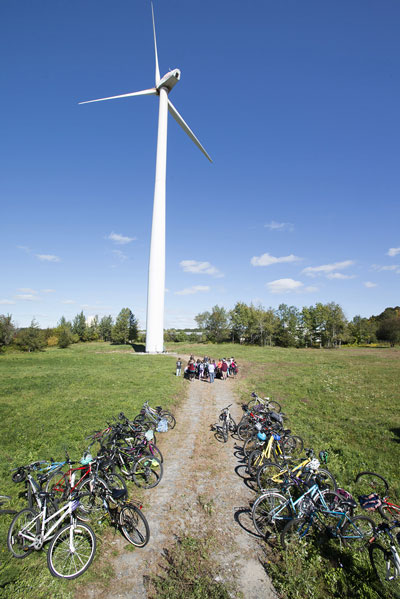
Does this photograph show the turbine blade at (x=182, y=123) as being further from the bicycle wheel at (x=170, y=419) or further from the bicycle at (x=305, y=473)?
the bicycle at (x=305, y=473)

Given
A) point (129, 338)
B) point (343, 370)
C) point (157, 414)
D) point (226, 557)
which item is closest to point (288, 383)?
point (343, 370)

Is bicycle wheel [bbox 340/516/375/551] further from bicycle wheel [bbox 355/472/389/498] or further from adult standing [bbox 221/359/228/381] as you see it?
adult standing [bbox 221/359/228/381]

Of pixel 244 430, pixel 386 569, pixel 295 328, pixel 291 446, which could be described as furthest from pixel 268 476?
pixel 295 328

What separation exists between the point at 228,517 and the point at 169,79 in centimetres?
5616

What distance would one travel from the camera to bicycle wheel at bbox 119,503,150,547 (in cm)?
649

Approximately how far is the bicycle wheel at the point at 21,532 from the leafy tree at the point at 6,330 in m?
55.8

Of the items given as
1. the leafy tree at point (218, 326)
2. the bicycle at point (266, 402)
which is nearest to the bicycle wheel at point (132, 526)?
the bicycle at point (266, 402)

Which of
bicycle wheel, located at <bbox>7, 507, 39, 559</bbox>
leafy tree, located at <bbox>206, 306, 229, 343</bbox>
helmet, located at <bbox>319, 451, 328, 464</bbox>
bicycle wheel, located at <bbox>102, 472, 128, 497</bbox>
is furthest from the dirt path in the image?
leafy tree, located at <bbox>206, 306, 229, 343</bbox>

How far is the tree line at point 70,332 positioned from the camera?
53.2 meters

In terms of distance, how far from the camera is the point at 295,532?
22.0 ft

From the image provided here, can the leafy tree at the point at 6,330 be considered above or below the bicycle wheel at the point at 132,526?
above

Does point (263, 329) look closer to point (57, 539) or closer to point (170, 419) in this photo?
point (170, 419)

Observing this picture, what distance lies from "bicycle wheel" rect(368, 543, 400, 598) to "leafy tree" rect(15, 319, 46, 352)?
6453 cm

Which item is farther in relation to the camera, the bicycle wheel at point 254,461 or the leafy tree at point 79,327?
the leafy tree at point 79,327
